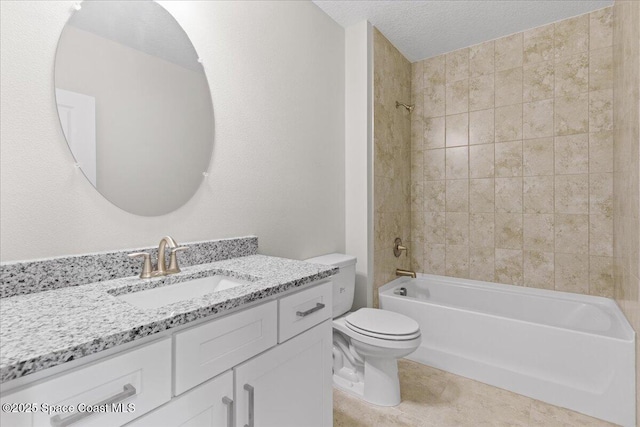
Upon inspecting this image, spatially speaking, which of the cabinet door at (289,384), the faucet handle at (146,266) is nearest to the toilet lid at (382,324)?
the cabinet door at (289,384)

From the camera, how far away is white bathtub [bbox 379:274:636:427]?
5.47 ft

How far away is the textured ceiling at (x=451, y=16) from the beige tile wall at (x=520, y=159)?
0.12 m

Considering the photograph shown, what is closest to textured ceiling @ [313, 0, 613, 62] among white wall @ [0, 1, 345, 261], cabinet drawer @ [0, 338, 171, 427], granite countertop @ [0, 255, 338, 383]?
white wall @ [0, 1, 345, 261]

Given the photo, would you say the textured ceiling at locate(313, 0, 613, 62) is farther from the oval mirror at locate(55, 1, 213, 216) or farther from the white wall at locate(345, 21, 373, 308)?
the oval mirror at locate(55, 1, 213, 216)

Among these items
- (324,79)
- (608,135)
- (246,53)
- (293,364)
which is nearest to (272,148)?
(246,53)

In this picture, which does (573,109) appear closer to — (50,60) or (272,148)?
(272,148)

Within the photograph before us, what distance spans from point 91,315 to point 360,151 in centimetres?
193

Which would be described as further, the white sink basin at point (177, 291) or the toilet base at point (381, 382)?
the toilet base at point (381, 382)

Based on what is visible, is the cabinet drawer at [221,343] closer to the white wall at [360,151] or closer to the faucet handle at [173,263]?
the faucet handle at [173,263]

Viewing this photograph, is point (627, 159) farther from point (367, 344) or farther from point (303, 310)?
point (303, 310)

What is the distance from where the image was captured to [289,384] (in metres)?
1.04

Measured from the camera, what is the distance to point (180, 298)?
1.13 metres

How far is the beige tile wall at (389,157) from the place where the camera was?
2.42 m

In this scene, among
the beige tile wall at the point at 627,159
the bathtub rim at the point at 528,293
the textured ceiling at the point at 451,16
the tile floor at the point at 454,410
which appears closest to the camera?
the beige tile wall at the point at 627,159
